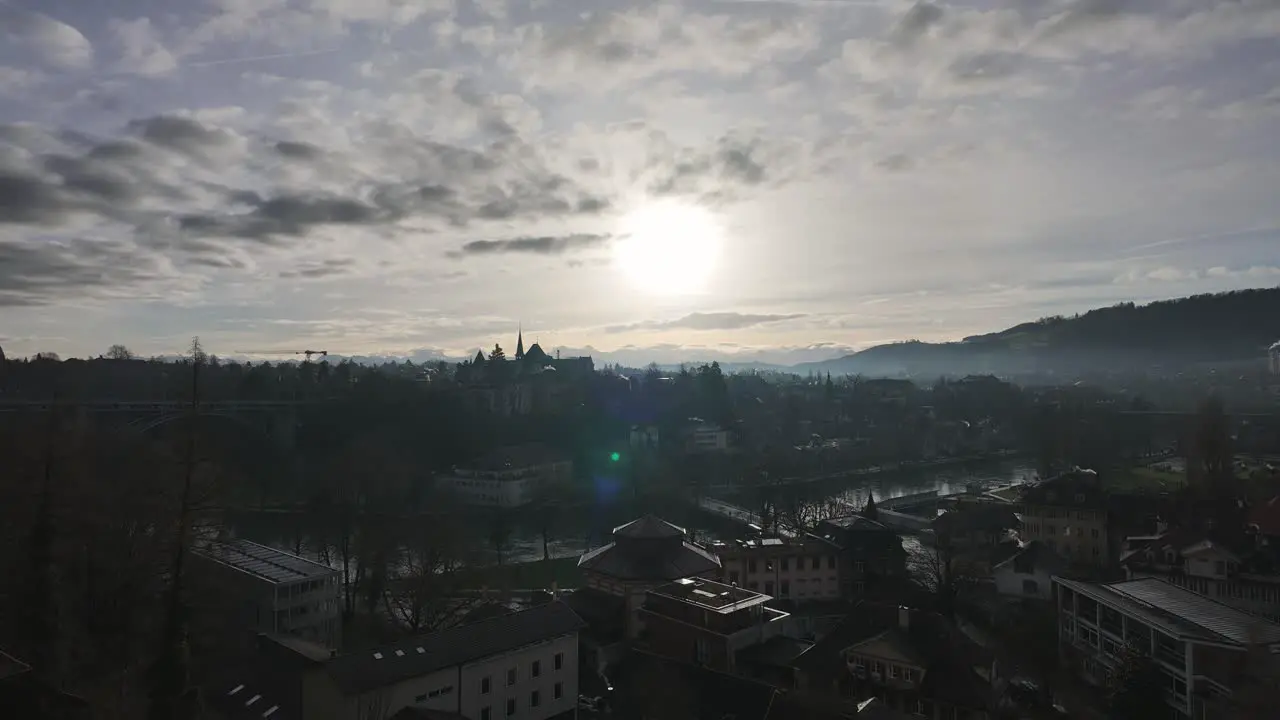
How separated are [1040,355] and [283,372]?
79989 mm

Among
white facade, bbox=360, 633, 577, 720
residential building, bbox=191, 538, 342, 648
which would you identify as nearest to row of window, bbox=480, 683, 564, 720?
white facade, bbox=360, 633, 577, 720

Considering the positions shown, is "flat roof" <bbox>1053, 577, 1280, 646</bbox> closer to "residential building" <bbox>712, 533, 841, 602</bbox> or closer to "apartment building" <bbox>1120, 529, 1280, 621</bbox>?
"apartment building" <bbox>1120, 529, 1280, 621</bbox>

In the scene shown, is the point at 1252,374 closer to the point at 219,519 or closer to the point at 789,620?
the point at 789,620

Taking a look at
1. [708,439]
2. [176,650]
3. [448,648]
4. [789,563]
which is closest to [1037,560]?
[789,563]

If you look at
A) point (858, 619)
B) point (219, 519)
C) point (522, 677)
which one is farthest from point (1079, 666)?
point (219, 519)

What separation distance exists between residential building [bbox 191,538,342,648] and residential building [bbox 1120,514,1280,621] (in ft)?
42.1

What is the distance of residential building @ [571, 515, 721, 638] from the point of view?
11656 millimetres

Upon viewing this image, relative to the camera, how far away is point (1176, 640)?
27.3 feet

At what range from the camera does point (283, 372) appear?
161 feet

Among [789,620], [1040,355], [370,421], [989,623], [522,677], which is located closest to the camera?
[522,677]

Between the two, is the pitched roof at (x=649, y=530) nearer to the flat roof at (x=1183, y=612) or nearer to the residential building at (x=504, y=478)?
the flat roof at (x=1183, y=612)

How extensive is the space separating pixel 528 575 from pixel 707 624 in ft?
25.2

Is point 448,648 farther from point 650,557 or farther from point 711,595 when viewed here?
point 650,557

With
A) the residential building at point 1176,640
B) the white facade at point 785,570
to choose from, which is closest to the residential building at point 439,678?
the white facade at point 785,570
